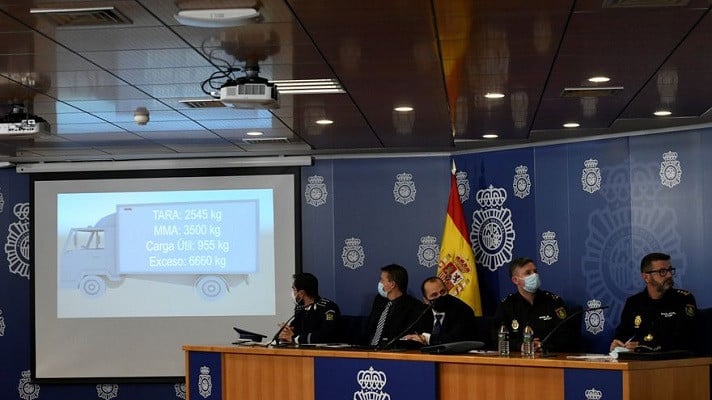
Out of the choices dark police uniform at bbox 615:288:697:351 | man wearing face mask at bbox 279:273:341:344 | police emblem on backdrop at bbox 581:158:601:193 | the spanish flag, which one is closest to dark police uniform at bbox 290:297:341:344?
man wearing face mask at bbox 279:273:341:344

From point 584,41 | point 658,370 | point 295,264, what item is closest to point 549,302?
point 658,370

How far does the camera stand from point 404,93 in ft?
25.1

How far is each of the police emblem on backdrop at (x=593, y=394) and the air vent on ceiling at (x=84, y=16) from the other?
3.33 metres

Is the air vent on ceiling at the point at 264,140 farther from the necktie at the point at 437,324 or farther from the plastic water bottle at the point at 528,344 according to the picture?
the plastic water bottle at the point at 528,344

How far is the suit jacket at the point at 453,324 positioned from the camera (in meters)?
8.27

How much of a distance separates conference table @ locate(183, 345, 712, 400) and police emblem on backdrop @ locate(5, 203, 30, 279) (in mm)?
3659

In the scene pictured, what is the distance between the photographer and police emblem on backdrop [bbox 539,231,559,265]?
10.1 m

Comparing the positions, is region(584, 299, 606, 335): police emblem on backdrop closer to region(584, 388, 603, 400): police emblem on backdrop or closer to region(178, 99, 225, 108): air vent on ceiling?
region(584, 388, 603, 400): police emblem on backdrop

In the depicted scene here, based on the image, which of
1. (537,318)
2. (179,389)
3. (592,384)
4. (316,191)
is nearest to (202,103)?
(537,318)

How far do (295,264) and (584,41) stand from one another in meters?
5.76

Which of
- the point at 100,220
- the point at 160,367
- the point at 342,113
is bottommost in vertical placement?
the point at 160,367

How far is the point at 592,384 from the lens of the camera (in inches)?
256

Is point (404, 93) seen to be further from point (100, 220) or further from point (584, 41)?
point (100, 220)

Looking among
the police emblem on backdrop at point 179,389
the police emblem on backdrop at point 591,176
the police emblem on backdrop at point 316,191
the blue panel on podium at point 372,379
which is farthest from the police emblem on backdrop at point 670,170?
the police emblem on backdrop at point 179,389
